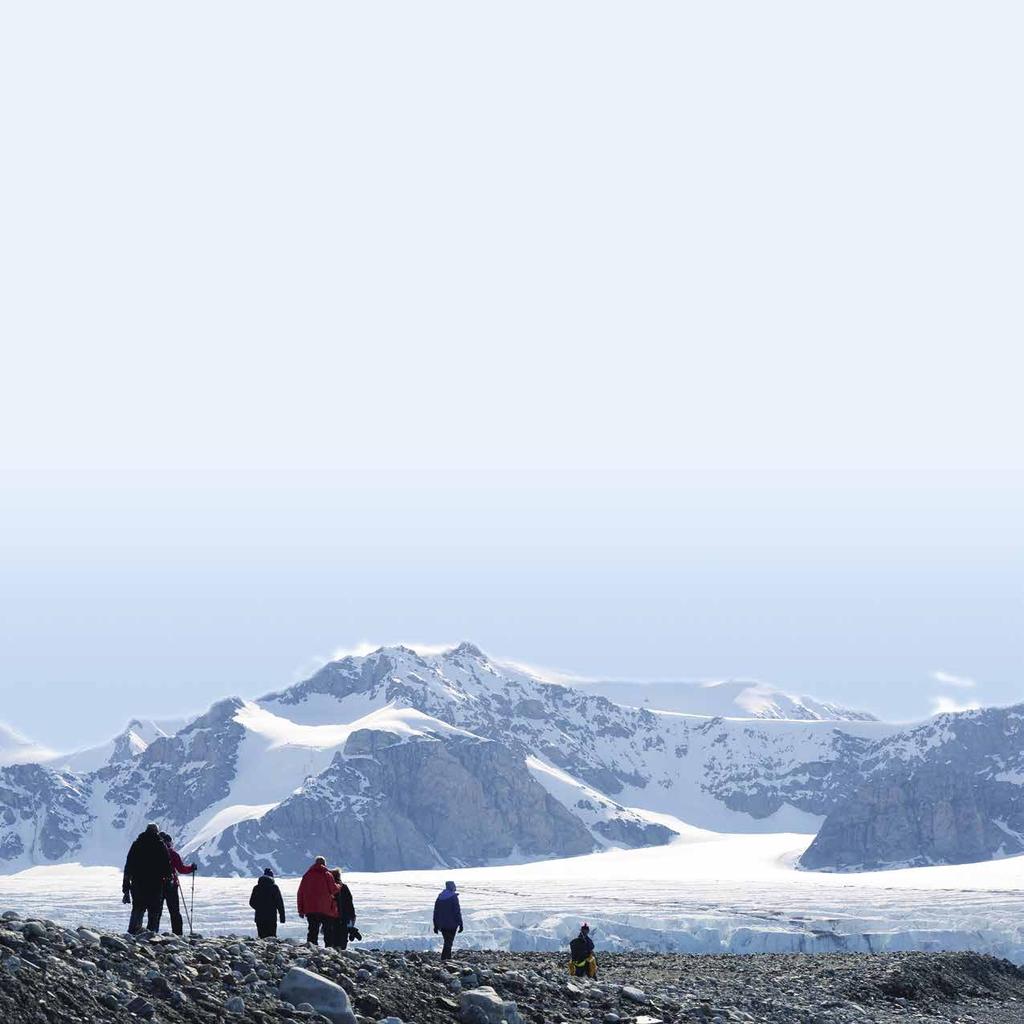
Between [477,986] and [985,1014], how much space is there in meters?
Result: 17.3

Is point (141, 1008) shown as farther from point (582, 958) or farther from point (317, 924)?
→ point (582, 958)

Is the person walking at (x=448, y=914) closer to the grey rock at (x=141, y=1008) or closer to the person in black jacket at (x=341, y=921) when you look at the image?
the person in black jacket at (x=341, y=921)

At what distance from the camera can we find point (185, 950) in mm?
24375

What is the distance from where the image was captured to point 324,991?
2325 cm

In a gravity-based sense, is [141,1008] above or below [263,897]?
below

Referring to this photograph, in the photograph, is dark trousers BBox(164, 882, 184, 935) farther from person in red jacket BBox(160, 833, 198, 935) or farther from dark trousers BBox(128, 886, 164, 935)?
dark trousers BBox(128, 886, 164, 935)

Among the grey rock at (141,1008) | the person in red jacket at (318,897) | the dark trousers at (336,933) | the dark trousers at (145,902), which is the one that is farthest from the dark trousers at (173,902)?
→ the grey rock at (141,1008)

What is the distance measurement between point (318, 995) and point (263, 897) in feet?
25.2

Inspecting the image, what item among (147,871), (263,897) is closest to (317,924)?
(263,897)

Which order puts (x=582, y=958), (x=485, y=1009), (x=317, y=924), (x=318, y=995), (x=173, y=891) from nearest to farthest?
(x=318, y=995)
(x=485, y=1009)
(x=173, y=891)
(x=317, y=924)
(x=582, y=958)

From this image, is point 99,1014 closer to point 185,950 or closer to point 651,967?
point 185,950

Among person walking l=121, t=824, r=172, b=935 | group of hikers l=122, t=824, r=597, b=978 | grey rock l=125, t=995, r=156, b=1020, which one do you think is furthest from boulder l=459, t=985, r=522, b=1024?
person walking l=121, t=824, r=172, b=935

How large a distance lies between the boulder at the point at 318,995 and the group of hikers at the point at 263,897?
15.0 ft

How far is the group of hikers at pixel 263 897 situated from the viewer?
2850 cm
